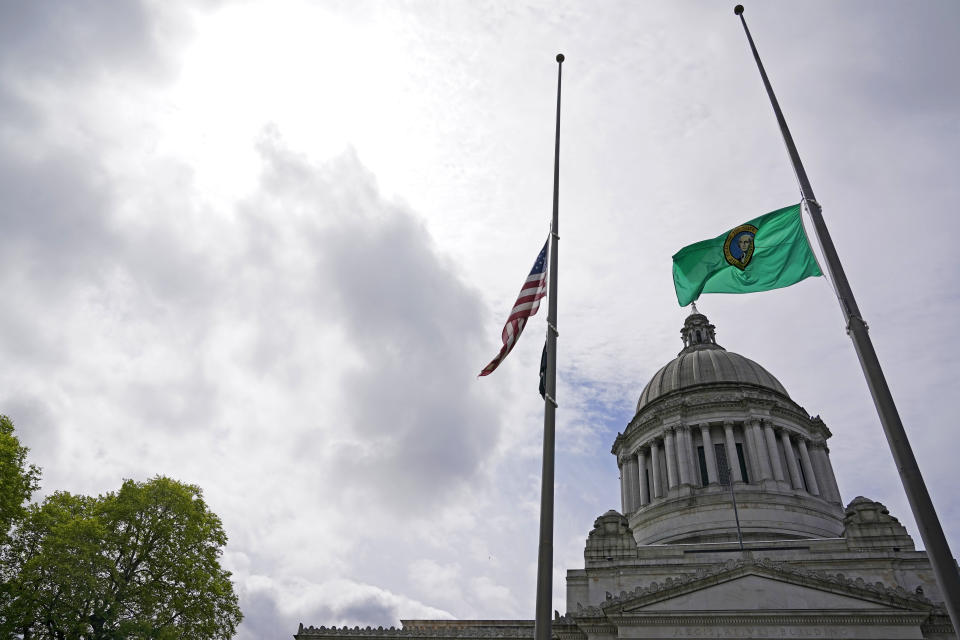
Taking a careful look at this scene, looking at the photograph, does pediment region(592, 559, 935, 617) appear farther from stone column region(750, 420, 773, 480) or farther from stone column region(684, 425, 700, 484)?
stone column region(684, 425, 700, 484)

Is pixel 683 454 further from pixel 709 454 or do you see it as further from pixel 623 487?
Result: pixel 623 487

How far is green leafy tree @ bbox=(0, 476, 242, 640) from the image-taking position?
25.7 metres

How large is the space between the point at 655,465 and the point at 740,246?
3425 cm

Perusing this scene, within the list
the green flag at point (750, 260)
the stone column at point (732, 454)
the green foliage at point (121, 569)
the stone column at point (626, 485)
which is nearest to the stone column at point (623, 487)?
the stone column at point (626, 485)

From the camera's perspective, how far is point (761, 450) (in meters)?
43.8

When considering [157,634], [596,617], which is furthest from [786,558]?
[157,634]

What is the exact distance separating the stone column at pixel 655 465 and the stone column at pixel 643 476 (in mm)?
742

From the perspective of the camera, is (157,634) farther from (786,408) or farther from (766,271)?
(786,408)

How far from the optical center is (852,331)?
12.1m

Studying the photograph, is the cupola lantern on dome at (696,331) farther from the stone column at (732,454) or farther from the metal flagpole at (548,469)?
the metal flagpole at (548,469)

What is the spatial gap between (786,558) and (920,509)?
1076 inches

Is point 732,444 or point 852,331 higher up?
point 732,444

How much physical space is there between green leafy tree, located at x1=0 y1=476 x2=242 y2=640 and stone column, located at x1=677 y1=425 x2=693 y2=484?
2873 centimetres

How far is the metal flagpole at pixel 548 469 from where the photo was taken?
35.3 feet
